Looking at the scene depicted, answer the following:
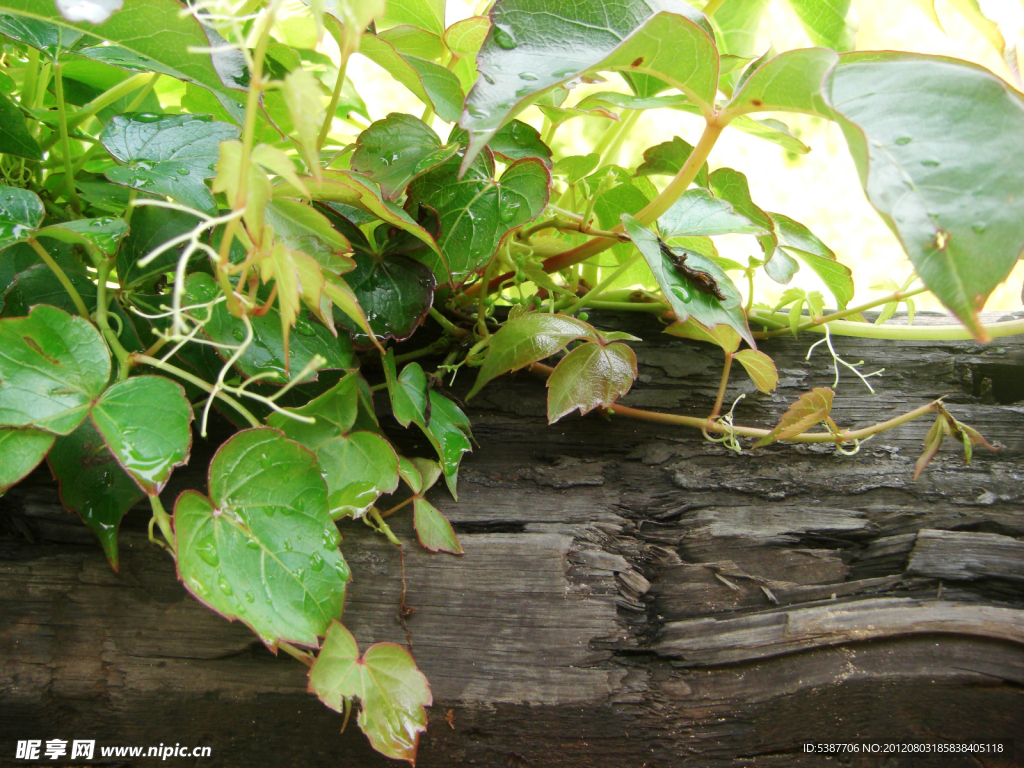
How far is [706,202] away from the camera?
2.02ft

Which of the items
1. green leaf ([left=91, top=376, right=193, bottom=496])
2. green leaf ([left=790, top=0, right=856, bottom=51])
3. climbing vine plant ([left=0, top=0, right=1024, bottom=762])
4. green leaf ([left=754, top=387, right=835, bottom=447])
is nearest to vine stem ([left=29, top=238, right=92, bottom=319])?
climbing vine plant ([left=0, top=0, right=1024, bottom=762])

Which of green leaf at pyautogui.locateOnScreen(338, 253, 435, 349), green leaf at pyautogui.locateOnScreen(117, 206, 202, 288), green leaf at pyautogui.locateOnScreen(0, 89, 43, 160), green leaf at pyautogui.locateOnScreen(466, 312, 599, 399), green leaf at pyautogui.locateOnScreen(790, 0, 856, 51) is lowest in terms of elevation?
green leaf at pyautogui.locateOnScreen(466, 312, 599, 399)

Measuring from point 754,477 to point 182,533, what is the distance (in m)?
0.59

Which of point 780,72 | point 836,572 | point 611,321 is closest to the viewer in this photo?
point 780,72

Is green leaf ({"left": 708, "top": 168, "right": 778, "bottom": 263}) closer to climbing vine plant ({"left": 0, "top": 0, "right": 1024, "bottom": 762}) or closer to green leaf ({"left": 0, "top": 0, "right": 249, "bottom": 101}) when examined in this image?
climbing vine plant ({"left": 0, "top": 0, "right": 1024, "bottom": 762})

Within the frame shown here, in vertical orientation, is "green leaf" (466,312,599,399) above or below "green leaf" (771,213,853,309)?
below

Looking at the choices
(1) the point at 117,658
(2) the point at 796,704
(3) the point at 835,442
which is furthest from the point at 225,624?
(3) the point at 835,442

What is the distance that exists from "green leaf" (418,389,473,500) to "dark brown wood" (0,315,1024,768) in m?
0.06

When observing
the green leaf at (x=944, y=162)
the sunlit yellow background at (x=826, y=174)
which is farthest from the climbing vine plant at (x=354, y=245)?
the sunlit yellow background at (x=826, y=174)

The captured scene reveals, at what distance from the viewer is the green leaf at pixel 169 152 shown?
480 millimetres

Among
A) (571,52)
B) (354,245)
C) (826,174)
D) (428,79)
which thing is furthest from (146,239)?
(826,174)

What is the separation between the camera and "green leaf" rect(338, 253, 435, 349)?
579 millimetres

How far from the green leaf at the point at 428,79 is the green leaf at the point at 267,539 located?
341 millimetres

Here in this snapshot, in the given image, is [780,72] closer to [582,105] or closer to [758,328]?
[582,105]
